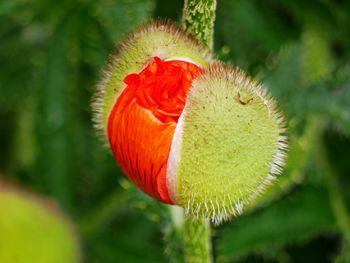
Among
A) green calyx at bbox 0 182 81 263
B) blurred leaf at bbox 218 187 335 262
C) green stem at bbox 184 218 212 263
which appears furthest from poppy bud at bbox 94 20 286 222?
blurred leaf at bbox 218 187 335 262

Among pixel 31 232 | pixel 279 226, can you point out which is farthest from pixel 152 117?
pixel 279 226

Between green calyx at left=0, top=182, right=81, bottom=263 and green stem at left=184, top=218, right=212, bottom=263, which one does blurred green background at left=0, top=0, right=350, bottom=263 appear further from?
green stem at left=184, top=218, right=212, bottom=263

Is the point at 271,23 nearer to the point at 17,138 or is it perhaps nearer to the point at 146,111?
the point at 17,138

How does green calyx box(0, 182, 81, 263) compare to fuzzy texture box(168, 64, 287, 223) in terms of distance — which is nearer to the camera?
fuzzy texture box(168, 64, 287, 223)

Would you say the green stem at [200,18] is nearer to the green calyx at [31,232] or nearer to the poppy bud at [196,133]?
the poppy bud at [196,133]

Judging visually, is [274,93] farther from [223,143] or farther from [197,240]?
[223,143]

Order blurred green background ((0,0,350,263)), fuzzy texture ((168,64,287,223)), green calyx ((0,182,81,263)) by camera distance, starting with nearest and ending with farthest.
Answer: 1. fuzzy texture ((168,64,287,223))
2. green calyx ((0,182,81,263))
3. blurred green background ((0,0,350,263))

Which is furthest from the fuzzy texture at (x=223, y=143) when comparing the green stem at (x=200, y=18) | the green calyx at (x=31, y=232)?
the green calyx at (x=31, y=232)
